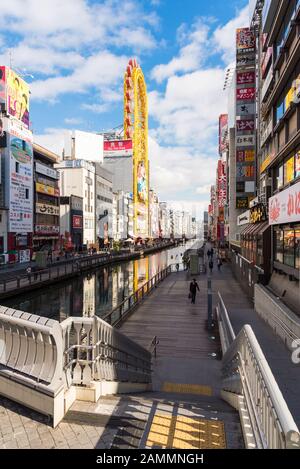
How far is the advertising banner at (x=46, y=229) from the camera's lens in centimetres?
5508

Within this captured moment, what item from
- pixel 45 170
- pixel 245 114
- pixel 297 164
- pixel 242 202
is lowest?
pixel 297 164

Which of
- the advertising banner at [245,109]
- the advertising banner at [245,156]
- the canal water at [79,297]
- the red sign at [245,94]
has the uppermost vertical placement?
the red sign at [245,94]

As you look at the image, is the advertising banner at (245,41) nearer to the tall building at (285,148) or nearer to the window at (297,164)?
the tall building at (285,148)

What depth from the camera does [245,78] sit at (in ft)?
146

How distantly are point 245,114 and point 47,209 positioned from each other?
1434 inches

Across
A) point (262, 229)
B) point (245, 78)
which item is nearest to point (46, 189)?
point (245, 78)

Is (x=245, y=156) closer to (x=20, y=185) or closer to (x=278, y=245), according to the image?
(x=278, y=245)

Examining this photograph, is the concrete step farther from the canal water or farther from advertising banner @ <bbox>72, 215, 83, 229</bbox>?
advertising banner @ <bbox>72, 215, 83, 229</bbox>

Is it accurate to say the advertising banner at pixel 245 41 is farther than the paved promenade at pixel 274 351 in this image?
Yes

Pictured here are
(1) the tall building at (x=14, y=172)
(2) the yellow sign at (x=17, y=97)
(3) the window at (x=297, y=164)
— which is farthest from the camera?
(2) the yellow sign at (x=17, y=97)

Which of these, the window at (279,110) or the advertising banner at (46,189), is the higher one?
the advertising banner at (46,189)

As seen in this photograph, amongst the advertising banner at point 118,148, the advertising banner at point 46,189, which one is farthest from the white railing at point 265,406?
the advertising banner at point 118,148

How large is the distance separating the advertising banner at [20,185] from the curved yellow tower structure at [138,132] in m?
71.8
